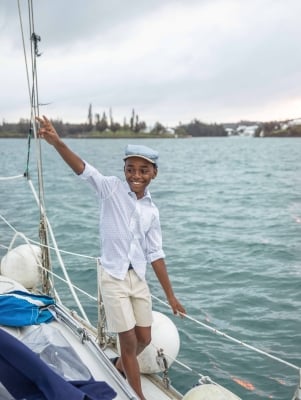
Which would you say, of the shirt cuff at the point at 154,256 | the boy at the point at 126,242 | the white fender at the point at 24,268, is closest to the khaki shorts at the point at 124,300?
the boy at the point at 126,242

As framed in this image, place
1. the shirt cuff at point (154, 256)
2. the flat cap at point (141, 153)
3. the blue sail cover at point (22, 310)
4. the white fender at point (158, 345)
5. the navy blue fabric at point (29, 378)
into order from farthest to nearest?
the white fender at point (158, 345), the shirt cuff at point (154, 256), the blue sail cover at point (22, 310), the flat cap at point (141, 153), the navy blue fabric at point (29, 378)

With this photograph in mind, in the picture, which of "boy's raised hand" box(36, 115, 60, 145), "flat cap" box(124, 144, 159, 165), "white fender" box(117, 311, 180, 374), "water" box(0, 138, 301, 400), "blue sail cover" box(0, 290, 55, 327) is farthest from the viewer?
"water" box(0, 138, 301, 400)

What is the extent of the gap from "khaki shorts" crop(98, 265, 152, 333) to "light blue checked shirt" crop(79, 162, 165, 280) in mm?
51

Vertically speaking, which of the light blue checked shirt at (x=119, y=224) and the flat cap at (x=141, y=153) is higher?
the flat cap at (x=141, y=153)

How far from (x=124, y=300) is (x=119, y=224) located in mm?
488

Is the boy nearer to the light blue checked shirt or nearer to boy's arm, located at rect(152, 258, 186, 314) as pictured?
the light blue checked shirt

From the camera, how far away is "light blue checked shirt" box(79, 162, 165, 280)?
3.20 m

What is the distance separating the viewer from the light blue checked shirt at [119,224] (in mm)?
3195

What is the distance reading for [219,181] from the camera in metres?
29.1

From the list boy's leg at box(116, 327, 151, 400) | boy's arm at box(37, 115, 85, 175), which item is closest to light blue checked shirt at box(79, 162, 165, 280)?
boy's arm at box(37, 115, 85, 175)

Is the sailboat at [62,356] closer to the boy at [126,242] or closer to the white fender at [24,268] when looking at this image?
the boy at [126,242]

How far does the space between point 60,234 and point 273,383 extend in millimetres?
9164

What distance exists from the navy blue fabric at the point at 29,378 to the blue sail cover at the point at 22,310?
0.84 m

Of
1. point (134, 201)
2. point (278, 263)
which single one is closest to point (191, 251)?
point (278, 263)
